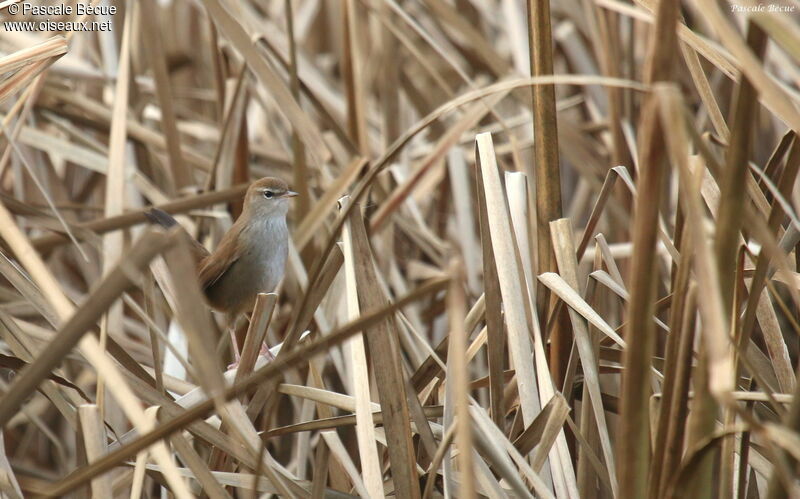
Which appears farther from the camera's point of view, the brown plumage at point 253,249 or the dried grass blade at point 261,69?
the brown plumage at point 253,249

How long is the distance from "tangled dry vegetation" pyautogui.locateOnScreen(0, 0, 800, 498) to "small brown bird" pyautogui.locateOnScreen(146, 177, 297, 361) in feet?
0.38

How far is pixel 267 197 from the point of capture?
2740mm

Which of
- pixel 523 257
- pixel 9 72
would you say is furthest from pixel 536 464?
pixel 9 72

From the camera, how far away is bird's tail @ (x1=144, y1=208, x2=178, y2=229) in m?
2.42

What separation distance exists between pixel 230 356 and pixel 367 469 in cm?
163

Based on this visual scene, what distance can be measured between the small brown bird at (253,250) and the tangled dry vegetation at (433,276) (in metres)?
0.11

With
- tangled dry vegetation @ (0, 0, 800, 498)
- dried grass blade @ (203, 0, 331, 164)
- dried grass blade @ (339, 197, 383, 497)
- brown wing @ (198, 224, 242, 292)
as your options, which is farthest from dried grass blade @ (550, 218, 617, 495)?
brown wing @ (198, 224, 242, 292)

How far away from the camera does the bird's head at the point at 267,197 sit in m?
2.71

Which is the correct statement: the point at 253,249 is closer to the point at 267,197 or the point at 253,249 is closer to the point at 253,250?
the point at 253,250

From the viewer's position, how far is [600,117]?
345cm

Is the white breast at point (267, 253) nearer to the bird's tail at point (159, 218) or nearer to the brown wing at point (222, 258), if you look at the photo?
the brown wing at point (222, 258)

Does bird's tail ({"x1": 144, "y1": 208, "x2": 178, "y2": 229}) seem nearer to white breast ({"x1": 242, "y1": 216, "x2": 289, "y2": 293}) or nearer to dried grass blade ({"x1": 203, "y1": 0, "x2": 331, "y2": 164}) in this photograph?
white breast ({"x1": 242, "y1": 216, "x2": 289, "y2": 293})

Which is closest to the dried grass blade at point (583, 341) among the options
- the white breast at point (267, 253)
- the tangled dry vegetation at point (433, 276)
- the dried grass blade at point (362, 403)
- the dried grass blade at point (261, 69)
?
the tangled dry vegetation at point (433, 276)

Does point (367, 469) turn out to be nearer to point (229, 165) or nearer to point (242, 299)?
point (242, 299)
